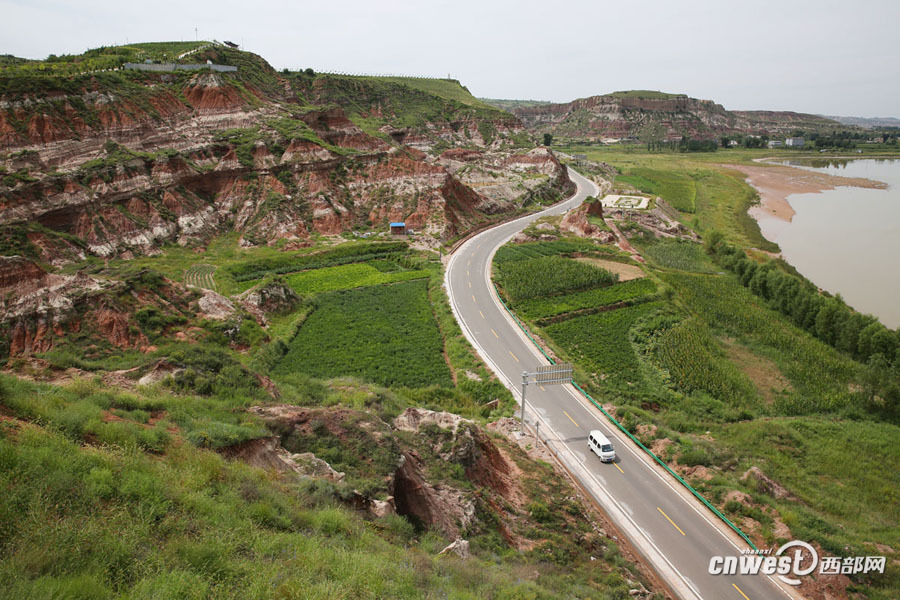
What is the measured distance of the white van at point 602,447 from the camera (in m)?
22.4

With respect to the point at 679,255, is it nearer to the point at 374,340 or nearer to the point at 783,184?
the point at 374,340

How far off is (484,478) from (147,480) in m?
12.7

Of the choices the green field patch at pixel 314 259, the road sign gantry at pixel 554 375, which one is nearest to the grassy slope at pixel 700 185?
the green field patch at pixel 314 259

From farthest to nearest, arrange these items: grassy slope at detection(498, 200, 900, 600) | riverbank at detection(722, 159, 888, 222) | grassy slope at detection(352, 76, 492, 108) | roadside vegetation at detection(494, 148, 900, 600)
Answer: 1. grassy slope at detection(352, 76, 492, 108)
2. riverbank at detection(722, 159, 888, 222)
3. roadside vegetation at detection(494, 148, 900, 600)
4. grassy slope at detection(498, 200, 900, 600)

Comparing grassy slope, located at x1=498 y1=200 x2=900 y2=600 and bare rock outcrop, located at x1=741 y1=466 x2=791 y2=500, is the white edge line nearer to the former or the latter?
grassy slope, located at x1=498 y1=200 x2=900 y2=600

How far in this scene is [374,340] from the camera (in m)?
35.9

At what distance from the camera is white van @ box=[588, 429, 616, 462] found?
22422 millimetres

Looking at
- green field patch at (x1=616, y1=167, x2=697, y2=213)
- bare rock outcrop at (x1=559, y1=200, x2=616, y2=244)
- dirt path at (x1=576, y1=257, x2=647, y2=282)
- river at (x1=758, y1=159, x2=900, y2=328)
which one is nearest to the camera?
river at (x1=758, y1=159, x2=900, y2=328)

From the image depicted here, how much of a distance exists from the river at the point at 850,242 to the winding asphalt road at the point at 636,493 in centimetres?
3620

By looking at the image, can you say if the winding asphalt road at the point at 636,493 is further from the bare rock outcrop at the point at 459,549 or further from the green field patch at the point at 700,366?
the bare rock outcrop at the point at 459,549

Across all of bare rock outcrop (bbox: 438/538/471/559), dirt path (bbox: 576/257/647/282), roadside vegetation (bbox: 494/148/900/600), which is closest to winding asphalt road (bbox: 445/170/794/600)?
roadside vegetation (bbox: 494/148/900/600)

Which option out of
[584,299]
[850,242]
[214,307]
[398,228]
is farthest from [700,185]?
[214,307]

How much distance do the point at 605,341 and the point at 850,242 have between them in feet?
Answer: 196

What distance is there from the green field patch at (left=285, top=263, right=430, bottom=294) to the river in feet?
153
